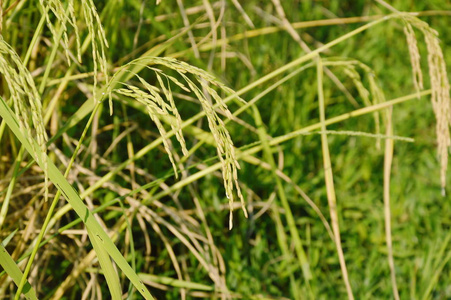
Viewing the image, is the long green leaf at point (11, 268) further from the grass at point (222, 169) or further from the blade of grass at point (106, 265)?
the blade of grass at point (106, 265)

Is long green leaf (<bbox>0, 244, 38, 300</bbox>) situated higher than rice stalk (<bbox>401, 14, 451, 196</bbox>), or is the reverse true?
rice stalk (<bbox>401, 14, 451, 196</bbox>)

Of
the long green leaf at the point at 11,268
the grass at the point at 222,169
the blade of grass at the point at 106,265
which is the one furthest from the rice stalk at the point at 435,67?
the long green leaf at the point at 11,268

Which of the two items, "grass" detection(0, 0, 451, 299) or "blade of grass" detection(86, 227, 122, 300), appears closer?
"blade of grass" detection(86, 227, 122, 300)

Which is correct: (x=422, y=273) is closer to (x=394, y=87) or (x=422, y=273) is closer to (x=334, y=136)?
(x=334, y=136)

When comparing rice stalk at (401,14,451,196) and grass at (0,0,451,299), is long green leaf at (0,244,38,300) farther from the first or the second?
rice stalk at (401,14,451,196)

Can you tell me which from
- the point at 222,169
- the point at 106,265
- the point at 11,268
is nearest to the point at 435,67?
the point at 222,169

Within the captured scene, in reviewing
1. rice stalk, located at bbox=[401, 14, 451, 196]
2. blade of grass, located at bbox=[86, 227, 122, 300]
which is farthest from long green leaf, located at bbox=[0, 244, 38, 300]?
rice stalk, located at bbox=[401, 14, 451, 196]

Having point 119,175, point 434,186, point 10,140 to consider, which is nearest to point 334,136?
point 434,186

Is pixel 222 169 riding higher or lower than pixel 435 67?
lower

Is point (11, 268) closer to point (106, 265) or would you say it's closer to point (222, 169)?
point (106, 265)
